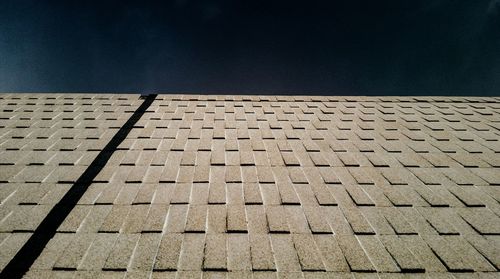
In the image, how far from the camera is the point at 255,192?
3328 mm

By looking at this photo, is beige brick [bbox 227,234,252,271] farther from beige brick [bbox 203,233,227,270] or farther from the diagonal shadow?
the diagonal shadow

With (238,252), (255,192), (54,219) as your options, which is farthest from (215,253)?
(54,219)

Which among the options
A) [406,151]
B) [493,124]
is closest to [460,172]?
[406,151]

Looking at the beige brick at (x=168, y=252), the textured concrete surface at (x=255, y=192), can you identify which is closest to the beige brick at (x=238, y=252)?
the textured concrete surface at (x=255, y=192)

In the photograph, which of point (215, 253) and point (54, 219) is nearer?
point (215, 253)

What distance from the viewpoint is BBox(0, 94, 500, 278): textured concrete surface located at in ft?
7.99

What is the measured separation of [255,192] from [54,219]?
7.18 ft

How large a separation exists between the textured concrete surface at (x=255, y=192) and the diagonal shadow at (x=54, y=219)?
7 centimetres

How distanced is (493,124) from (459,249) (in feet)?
14.0

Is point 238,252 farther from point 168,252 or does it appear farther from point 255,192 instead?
point 255,192

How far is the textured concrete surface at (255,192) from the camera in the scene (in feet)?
7.99

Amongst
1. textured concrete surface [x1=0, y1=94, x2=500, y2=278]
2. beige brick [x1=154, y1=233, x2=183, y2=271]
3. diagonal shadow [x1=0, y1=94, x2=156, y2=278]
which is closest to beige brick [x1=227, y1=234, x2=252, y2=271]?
textured concrete surface [x1=0, y1=94, x2=500, y2=278]

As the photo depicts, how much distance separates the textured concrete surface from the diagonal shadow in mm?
73

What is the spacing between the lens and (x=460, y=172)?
152 inches
